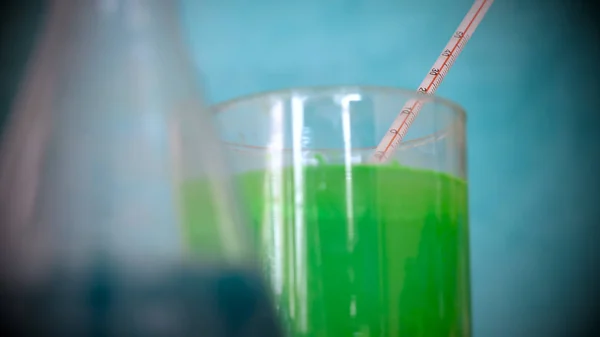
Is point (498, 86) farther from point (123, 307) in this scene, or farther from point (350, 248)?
point (123, 307)

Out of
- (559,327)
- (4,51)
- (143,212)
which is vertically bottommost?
(559,327)

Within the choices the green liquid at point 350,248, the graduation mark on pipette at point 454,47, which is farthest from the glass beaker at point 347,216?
the graduation mark on pipette at point 454,47

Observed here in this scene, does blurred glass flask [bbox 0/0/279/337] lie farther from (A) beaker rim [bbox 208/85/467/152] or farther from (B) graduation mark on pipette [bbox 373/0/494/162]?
(B) graduation mark on pipette [bbox 373/0/494/162]

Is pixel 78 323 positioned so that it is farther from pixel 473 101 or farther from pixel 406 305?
pixel 473 101

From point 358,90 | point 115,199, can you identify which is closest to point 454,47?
point 358,90

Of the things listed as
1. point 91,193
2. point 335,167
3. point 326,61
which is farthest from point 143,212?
point 326,61

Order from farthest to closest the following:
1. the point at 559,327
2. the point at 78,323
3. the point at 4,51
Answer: the point at 559,327 → the point at 4,51 → the point at 78,323

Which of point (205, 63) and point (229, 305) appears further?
point (205, 63)
